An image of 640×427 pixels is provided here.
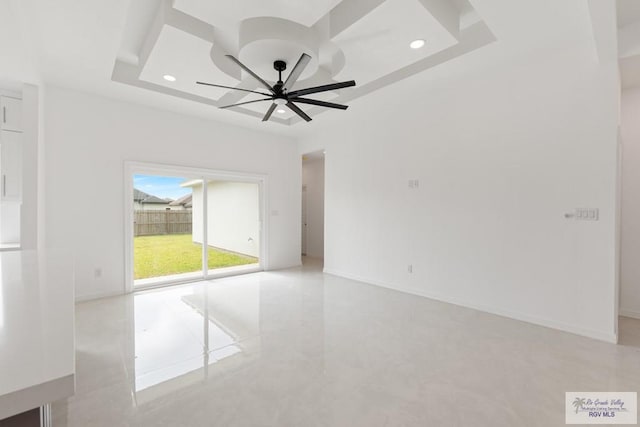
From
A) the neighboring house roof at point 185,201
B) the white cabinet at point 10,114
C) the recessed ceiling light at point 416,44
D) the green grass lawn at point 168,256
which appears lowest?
the green grass lawn at point 168,256

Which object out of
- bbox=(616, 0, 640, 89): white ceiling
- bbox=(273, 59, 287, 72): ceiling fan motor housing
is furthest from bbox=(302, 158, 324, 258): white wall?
bbox=(616, 0, 640, 89): white ceiling

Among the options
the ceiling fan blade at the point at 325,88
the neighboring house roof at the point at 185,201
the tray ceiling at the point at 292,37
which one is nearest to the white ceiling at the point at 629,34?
the tray ceiling at the point at 292,37

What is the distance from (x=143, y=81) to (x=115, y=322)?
3.01m

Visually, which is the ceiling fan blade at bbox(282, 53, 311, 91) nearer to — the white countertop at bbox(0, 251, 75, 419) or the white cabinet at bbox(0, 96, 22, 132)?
the white countertop at bbox(0, 251, 75, 419)

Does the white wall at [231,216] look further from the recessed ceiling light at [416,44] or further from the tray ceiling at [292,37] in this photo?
the recessed ceiling light at [416,44]

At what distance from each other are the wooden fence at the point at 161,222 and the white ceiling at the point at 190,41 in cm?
182

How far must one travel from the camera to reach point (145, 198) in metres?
4.57

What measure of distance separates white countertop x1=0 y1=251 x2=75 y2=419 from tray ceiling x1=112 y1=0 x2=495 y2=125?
2213mm

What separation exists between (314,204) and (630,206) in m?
5.94

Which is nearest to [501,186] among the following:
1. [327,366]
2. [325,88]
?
[325,88]

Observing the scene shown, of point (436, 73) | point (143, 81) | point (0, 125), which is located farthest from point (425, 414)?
point (0, 125)

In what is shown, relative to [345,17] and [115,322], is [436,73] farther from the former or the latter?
[115,322]

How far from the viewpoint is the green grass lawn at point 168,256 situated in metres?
4.55

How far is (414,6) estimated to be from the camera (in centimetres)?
223
